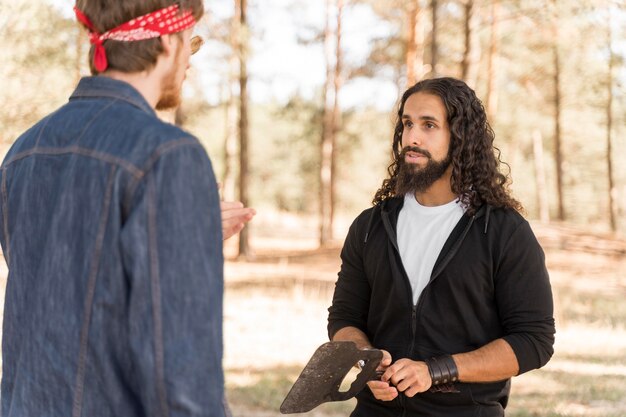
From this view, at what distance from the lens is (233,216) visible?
5.87 ft

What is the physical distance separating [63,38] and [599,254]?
14.1m

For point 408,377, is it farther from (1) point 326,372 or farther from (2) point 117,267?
(2) point 117,267

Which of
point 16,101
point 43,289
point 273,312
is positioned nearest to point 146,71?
point 43,289

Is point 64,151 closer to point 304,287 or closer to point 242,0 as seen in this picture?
point 304,287

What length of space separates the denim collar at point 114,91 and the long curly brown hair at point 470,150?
1.57 m

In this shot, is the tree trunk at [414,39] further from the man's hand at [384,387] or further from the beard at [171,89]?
the beard at [171,89]

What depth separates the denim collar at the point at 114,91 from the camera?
1.67 meters

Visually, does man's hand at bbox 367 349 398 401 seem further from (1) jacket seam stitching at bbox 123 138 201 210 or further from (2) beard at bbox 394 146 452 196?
(1) jacket seam stitching at bbox 123 138 201 210

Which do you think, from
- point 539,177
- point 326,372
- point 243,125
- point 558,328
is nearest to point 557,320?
point 558,328

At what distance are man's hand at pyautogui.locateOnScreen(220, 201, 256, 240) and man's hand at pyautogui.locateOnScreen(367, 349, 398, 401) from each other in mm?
1014

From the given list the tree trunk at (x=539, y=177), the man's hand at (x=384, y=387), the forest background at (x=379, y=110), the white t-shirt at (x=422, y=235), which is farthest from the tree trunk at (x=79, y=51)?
the tree trunk at (x=539, y=177)

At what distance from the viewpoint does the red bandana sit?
5.40 feet

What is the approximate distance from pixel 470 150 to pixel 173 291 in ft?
6.11

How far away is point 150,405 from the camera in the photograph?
1497 millimetres
